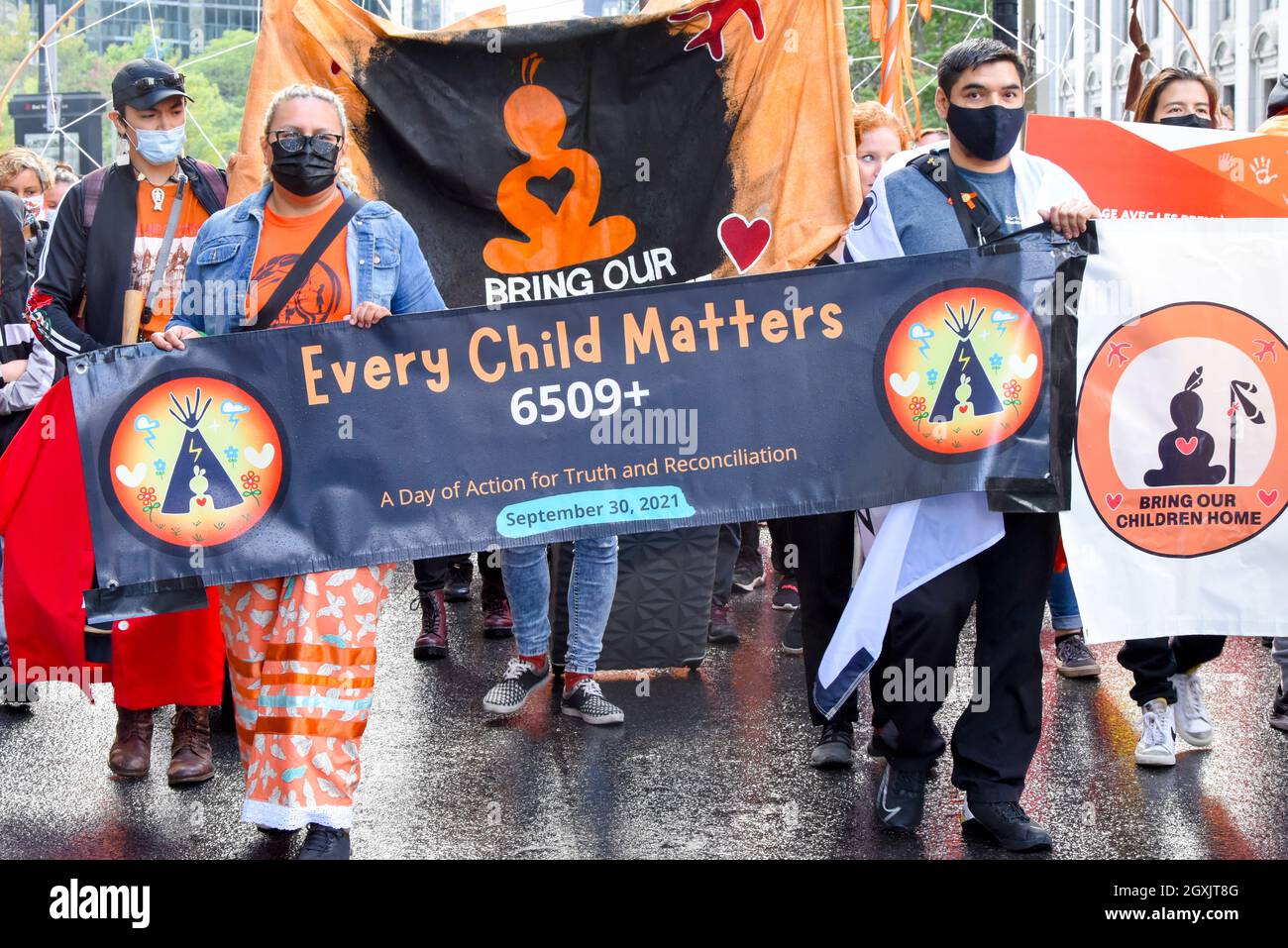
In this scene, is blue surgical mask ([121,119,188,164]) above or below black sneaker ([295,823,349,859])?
above

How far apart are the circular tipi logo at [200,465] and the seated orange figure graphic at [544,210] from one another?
2.47 metres

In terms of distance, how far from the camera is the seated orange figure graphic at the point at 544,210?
22.9ft

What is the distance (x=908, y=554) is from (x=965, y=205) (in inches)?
39.6

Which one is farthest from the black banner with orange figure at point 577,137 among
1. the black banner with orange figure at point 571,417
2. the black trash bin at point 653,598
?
the black banner with orange figure at point 571,417

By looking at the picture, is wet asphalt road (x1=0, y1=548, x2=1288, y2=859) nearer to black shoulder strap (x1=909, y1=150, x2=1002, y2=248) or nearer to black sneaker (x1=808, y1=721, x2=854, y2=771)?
black sneaker (x1=808, y1=721, x2=854, y2=771)

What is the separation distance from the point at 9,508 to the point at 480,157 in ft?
8.03

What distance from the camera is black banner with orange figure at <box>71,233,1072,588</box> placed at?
466 cm

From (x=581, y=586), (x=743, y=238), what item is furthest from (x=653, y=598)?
(x=743, y=238)

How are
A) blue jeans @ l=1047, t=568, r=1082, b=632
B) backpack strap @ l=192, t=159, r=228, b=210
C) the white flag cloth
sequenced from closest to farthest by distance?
the white flag cloth, backpack strap @ l=192, t=159, r=228, b=210, blue jeans @ l=1047, t=568, r=1082, b=632

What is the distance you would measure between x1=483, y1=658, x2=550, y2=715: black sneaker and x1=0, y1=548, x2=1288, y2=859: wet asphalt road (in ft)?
0.21

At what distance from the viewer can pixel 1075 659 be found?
6.75 meters

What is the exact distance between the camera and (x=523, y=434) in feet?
15.6

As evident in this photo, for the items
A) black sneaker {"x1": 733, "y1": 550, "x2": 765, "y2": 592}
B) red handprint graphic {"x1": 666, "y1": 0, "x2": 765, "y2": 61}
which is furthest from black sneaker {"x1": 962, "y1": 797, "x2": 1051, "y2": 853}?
black sneaker {"x1": 733, "y1": 550, "x2": 765, "y2": 592}
